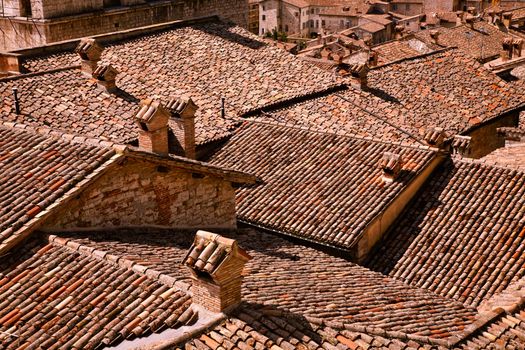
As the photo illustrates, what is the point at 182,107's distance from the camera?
1852cm

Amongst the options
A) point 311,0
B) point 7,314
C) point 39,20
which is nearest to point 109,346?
point 7,314

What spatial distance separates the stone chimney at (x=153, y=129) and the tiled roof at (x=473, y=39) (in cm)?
3246

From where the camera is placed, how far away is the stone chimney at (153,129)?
1454 centimetres

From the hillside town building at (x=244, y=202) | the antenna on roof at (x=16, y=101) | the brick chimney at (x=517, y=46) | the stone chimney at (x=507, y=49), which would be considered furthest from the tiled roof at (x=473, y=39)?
the antenna on roof at (x=16, y=101)

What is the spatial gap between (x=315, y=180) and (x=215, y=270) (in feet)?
29.6

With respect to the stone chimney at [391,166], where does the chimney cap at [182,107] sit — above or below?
above

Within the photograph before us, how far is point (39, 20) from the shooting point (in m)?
24.2

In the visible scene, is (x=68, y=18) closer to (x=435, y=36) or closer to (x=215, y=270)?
(x=215, y=270)

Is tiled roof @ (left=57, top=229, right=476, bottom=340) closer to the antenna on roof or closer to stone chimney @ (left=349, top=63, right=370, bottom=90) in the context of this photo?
the antenna on roof

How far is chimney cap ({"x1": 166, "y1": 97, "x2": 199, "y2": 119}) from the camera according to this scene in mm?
18531

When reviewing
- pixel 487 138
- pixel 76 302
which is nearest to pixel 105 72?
pixel 76 302

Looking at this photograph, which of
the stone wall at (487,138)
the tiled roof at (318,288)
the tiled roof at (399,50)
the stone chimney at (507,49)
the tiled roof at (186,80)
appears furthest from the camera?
the stone chimney at (507,49)

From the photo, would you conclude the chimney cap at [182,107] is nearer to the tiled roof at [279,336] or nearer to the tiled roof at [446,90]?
the tiled roof at [446,90]

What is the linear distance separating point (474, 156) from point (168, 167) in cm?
1655
